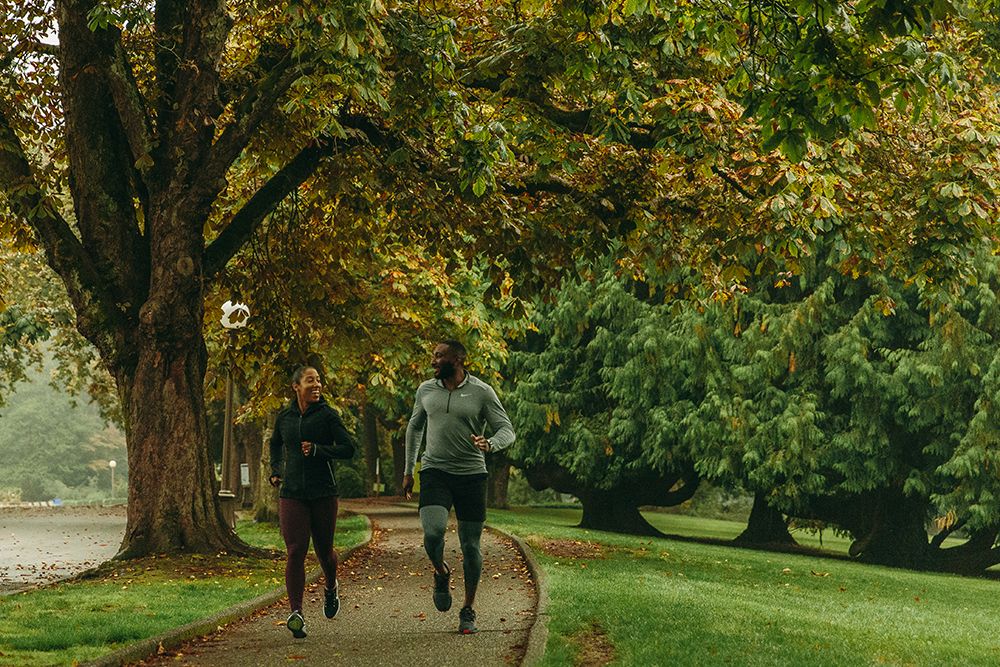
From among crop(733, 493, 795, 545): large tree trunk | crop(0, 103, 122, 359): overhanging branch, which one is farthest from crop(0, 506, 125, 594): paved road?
crop(733, 493, 795, 545): large tree trunk

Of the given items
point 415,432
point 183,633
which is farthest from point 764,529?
point 183,633

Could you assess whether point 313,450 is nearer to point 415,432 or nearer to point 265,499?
point 415,432

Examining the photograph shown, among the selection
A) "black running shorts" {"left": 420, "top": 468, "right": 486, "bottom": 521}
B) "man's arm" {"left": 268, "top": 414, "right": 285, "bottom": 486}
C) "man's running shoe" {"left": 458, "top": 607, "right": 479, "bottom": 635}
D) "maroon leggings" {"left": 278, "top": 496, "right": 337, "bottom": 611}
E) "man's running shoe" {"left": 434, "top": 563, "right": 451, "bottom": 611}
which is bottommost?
"man's running shoe" {"left": 458, "top": 607, "right": 479, "bottom": 635}

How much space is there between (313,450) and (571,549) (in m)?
10.6

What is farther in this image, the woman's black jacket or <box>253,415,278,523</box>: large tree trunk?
<box>253,415,278,523</box>: large tree trunk

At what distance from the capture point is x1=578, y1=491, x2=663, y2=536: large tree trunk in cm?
3134

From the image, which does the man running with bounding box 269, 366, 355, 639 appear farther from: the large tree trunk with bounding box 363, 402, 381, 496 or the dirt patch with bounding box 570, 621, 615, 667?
the large tree trunk with bounding box 363, 402, 381, 496

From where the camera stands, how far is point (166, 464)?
13242 mm

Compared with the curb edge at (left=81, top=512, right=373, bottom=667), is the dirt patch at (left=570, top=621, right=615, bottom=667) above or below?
below

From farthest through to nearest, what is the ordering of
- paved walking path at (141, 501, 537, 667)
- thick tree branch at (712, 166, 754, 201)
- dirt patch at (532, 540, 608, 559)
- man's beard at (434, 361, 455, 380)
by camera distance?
dirt patch at (532, 540, 608, 559)
thick tree branch at (712, 166, 754, 201)
man's beard at (434, 361, 455, 380)
paved walking path at (141, 501, 537, 667)

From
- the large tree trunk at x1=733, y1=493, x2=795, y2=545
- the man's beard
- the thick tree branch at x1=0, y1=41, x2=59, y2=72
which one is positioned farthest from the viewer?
the large tree trunk at x1=733, y1=493, x2=795, y2=545

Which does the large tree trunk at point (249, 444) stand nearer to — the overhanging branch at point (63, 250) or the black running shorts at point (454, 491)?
the overhanging branch at point (63, 250)

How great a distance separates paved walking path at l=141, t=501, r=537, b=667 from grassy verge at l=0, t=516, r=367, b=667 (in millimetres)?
447

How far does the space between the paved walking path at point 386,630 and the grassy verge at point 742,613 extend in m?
0.44
